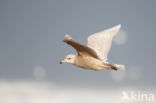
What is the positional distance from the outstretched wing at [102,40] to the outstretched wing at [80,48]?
0.76 meters

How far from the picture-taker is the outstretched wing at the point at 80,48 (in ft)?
19.1

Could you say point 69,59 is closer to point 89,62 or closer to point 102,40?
point 89,62

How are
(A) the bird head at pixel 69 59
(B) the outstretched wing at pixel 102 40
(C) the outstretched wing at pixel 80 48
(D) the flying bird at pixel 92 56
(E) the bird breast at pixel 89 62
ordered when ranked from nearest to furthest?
(C) the outstretched wing at pixel 80 48 < (D) the flying bird at pixel 92 56 < (E) the bird breast at pixel 89 62 < (A) the bird head at pixel 69 59 < (B) the outstretched wing at pixel 102 40

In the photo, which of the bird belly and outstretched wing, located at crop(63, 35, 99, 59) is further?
the bird belly

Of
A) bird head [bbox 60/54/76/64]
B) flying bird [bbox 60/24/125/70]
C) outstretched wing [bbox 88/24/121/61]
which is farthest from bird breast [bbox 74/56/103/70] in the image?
outstretched wing [bbox 88/24/121/61]

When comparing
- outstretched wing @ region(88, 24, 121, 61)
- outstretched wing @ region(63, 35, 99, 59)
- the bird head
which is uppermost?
outstretched wing @ region(88, 24, 121, 61)

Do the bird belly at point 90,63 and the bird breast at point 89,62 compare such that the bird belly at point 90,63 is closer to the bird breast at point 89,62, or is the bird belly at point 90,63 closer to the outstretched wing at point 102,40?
the bird breast at point 89,62

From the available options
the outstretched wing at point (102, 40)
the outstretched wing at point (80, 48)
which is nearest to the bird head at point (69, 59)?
the outstretched wing at point (80, 48)

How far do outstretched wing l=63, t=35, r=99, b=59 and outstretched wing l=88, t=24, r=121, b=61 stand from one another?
2.48ft

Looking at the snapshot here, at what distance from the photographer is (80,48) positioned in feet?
21.3

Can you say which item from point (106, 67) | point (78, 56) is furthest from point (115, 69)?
point (78, 56)

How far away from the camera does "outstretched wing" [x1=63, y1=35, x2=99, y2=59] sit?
5.84 m

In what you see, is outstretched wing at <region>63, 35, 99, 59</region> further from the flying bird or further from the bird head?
the bird head

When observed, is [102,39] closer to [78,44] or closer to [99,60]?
[99,60]
